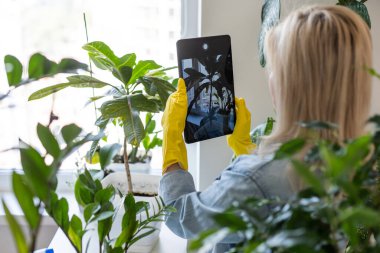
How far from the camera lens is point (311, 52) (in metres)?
0.86

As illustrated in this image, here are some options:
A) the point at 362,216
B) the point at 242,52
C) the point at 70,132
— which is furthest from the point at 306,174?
the point at 242,52

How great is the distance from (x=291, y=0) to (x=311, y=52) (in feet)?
2.37

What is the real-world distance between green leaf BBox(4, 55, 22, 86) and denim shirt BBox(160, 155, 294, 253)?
0.37 metres

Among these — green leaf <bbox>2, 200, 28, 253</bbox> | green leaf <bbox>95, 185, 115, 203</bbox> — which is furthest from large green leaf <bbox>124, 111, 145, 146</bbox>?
green leaf <bbox>2, 200, 28, 253</bbox>

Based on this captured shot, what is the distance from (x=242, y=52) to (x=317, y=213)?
103 centimetres

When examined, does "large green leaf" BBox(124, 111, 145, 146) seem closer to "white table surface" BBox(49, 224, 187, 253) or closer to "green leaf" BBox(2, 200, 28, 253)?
"white table surface" BBox(49, 224, 187, 253)

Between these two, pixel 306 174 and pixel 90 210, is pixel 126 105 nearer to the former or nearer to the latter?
pixel 90 210

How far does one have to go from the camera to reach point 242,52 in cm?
161

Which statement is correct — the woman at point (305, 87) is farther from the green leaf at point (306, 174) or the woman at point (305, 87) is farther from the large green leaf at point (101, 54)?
the large green leaf at point (101, 54)

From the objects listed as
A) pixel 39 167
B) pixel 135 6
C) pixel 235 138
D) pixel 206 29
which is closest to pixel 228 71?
Result: pixel 235 138

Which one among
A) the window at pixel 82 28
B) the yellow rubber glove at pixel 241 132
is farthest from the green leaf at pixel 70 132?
the window at pixel 82 28

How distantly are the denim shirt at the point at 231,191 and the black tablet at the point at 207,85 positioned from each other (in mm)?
240

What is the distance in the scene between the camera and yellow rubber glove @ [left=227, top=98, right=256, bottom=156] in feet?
4.39

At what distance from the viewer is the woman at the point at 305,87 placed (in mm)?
856
